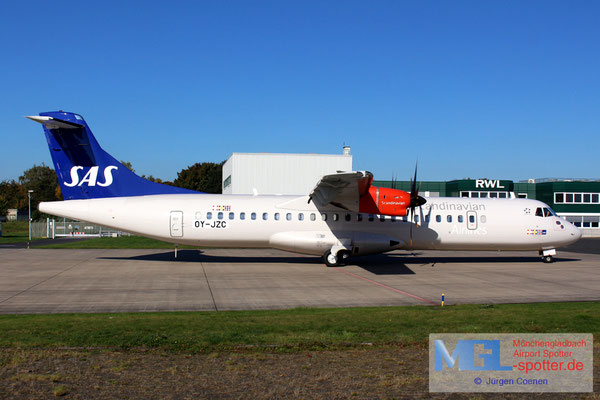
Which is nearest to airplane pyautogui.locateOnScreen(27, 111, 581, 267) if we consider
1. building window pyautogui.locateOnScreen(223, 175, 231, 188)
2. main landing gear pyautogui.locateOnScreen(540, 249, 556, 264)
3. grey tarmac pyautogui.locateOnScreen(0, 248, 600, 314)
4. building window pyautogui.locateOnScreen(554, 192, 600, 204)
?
main landing gear pyautogui.locateOnScreen(540, 249, 556, 264)

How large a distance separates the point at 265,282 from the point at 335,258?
5.32m

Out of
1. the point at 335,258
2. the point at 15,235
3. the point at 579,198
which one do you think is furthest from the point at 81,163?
the point at 579,198

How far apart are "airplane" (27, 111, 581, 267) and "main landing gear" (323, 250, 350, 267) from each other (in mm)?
44

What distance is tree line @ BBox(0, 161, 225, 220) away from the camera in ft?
293

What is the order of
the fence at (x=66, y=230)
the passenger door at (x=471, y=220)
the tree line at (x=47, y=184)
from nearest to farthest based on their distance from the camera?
the passenger door at (x=471, y=220)
the fence at (x=66, y=230)
the tree line at (x=47, y=184)

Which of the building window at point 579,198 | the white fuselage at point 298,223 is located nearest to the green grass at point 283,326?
the white fuselage at point 298,223

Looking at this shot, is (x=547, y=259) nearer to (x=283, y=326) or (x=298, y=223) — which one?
(x=298, y=223)

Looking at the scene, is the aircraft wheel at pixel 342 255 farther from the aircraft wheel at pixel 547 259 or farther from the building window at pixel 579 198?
the building window at pixel 579 198

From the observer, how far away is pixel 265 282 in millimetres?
15938

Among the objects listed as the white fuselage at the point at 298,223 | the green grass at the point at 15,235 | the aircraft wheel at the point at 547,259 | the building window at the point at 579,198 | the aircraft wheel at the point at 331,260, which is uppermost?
the building window at the point at 579,198

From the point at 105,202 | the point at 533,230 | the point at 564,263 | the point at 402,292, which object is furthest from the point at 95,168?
the point at 564,263

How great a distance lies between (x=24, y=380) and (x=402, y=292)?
10.7 meters

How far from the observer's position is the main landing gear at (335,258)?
67.2ft

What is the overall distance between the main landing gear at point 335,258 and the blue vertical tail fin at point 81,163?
31.3 feet
